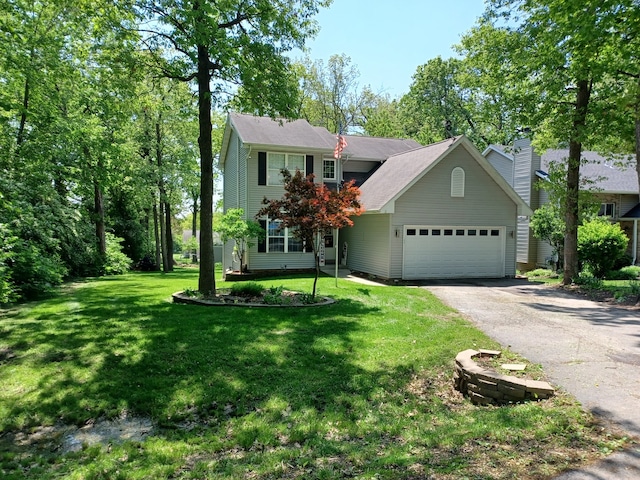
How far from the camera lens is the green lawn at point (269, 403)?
3562mm

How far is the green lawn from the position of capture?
356 centimetres

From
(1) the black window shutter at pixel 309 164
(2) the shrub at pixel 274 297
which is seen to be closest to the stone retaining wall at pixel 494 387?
(2) the shrub at pixel 274 297

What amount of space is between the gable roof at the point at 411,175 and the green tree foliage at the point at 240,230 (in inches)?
181

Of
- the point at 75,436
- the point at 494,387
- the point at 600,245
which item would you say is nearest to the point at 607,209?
the point at 600,245

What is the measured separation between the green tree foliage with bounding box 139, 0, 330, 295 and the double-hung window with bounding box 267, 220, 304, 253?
6.98m

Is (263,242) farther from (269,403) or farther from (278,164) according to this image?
(269,403)

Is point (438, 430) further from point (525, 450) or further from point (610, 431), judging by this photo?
point (610, 431)

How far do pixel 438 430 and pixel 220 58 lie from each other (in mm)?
9394

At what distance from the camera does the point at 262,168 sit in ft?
58.9

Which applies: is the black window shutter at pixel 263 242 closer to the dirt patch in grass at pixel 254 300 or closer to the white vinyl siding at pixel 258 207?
the white vinyl siding at pixel 258 207

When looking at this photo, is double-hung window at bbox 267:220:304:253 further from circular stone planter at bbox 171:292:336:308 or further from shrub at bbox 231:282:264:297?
circular stone planter at bbox 171:292:336:308

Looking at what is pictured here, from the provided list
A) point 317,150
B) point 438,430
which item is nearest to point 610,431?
point 438,430

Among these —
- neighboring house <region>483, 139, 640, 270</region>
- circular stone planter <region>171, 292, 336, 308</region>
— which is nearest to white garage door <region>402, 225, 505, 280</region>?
neighboring house <region>483, 139, 640, 270</region>

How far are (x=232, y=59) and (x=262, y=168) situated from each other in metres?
7.54
